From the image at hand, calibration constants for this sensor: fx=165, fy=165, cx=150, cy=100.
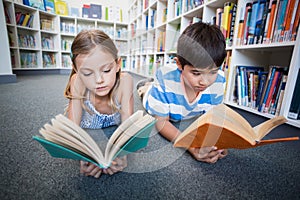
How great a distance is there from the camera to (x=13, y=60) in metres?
2.37

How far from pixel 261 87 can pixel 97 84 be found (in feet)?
2.93

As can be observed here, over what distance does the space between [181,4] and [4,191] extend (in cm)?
155

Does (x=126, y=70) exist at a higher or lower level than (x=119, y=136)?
higher

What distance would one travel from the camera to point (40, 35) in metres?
2.69

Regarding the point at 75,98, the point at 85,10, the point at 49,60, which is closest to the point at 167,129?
the point at 75,98

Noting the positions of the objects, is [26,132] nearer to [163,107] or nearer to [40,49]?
[163,107]

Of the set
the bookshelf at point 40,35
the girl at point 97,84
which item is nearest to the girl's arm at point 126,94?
the girl at point 97,84

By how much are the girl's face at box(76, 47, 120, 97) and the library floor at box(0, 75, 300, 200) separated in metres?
0.23

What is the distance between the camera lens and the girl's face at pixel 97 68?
421 mm

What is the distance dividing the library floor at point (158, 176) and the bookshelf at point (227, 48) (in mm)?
316

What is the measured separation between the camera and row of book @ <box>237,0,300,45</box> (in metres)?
0.76

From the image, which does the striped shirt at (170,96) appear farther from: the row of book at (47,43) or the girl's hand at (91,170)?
the row of book at (47,43)

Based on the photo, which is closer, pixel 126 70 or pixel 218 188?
pixel 218 188

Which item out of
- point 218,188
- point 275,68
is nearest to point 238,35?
point 275,68
